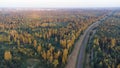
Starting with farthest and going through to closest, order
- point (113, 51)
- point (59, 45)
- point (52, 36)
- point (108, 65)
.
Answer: point (52, 36) < point (59, 45) < point (113, 51) < point (108, 65)

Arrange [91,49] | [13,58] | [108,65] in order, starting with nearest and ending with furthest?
[108,65] < [13,58] < [91,49]

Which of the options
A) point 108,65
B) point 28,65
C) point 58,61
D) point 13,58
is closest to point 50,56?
point 58,61

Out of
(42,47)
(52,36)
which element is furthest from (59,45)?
(52,36)

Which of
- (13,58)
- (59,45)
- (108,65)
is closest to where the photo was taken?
(108,65)

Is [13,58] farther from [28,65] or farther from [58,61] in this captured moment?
[58,61]

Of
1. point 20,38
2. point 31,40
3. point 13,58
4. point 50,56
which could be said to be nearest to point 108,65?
point 50,56

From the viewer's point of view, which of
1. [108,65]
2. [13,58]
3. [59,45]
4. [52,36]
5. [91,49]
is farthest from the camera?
[52,36]

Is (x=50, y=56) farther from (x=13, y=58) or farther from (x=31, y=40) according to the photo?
(x=31, y=40)

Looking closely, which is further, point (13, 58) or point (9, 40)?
point (9, 40)

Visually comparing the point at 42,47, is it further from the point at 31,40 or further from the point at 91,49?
the point at 91,49

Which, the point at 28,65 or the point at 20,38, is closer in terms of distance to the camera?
the point at 28,65
